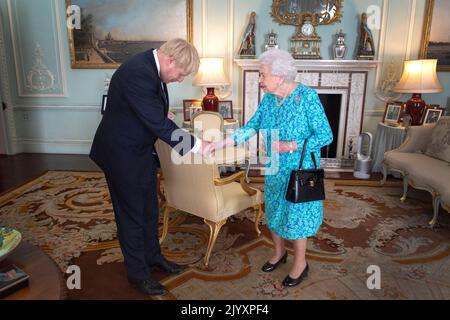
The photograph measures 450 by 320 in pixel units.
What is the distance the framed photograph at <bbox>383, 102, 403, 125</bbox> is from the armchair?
275cm

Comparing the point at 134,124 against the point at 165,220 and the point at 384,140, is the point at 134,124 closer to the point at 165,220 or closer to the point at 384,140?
the point at 165,220

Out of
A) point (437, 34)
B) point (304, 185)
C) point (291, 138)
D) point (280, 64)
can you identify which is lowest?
point (304, 185)

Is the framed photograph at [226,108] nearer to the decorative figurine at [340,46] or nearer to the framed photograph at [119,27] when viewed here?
the framed photograph at [119,27]

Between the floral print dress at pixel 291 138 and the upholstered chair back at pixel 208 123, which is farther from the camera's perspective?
the upholstered chair back at pixel 208 123

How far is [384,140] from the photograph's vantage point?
14.7 ft

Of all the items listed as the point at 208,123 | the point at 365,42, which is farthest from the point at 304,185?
the point at 365,42

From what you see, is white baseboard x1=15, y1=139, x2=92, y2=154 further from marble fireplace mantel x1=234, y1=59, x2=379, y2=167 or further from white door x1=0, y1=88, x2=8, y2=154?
marble fireplace mantel x1=234, y1=59, x2=379, y2=167

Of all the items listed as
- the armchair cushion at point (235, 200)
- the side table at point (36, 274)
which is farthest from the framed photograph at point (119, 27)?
the side table at point (36, 274)

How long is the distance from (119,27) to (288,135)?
3938 mm

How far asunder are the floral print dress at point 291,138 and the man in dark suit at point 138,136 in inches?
16.2

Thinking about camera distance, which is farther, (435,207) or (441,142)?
(441,142)

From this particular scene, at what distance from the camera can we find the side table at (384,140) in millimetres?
4242

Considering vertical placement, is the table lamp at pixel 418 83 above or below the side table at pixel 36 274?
above

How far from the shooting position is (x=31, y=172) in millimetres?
4605
